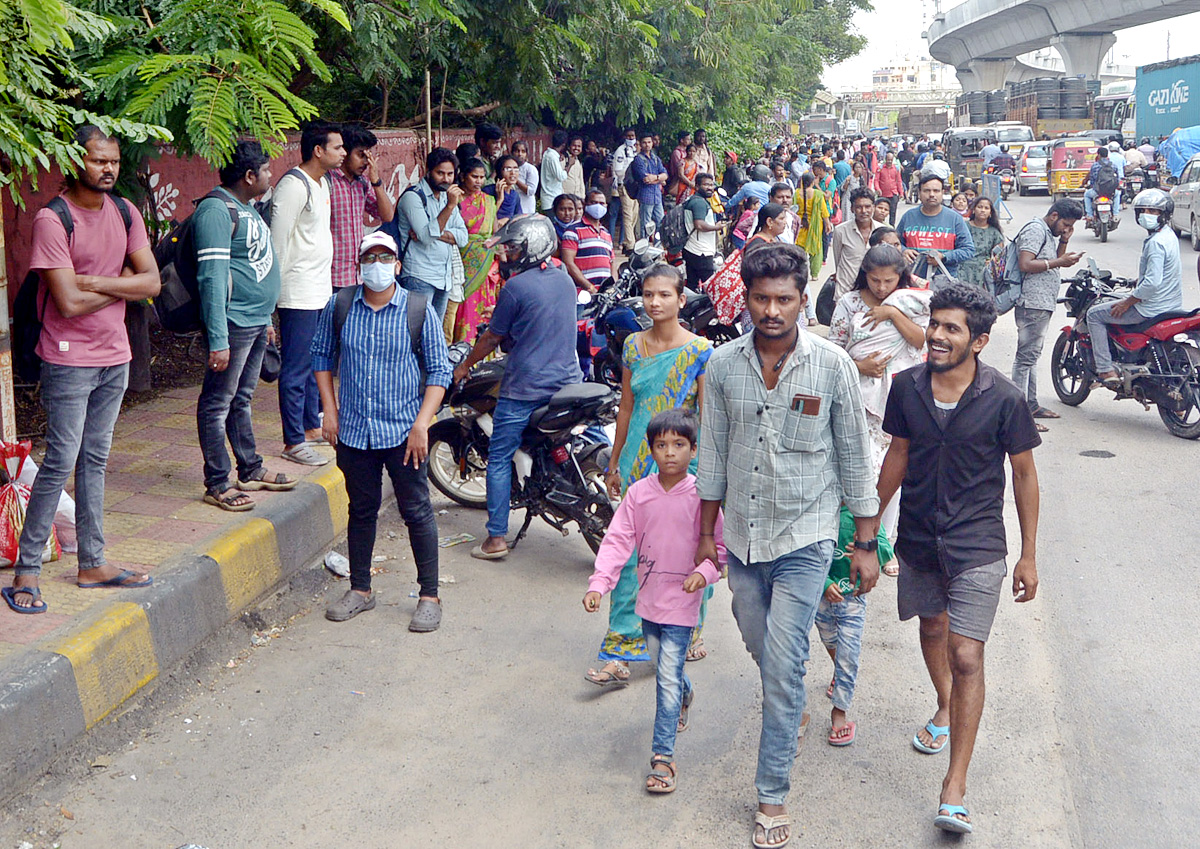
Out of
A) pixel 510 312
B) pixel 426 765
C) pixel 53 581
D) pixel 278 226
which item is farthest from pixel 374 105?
pixel 426 765

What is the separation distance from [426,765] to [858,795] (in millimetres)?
1464

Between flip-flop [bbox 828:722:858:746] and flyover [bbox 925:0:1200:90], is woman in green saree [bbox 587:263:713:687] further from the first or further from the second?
flyover [bbox 925:0:1200:90]

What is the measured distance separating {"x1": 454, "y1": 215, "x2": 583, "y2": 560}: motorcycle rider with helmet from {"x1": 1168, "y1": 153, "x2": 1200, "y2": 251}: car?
17.4 metres

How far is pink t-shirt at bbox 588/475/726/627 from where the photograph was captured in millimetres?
4016

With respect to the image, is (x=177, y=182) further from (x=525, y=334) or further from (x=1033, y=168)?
(x=1033, y=168)

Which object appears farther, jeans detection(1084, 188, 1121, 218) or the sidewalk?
jeans detection(1084, 188, 1121, 218)

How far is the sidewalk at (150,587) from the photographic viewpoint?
4.03m

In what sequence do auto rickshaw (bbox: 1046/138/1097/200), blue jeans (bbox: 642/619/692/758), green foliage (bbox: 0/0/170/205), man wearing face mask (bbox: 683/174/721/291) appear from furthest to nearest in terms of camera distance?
1. auto rickshaw (bbox: 1046/138/1097/200)
2. man wearing face mask (bbox: 683/174/721/291)
3. blue jeans (bbox: 642/619/692/758)
4. green foliage (bbox: 0/0/170/205)

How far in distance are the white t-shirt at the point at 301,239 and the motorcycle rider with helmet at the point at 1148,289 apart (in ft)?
18.4

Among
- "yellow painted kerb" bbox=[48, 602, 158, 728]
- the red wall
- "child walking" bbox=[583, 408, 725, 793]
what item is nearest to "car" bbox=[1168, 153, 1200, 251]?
the red wall

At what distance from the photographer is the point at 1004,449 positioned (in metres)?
3.68

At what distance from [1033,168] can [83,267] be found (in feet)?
114

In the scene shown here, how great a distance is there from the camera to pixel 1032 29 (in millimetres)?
63281

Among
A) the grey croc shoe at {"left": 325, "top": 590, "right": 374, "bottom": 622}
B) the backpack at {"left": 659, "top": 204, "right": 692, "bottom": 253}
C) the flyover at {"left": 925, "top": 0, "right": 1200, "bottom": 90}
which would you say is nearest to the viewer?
the grey croc shoe at {"left": 325, "top": 590, "right": 374, "bottom": 622}
